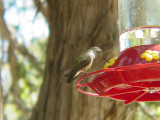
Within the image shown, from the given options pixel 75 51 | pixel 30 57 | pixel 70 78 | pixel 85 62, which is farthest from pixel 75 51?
pixel 30 57

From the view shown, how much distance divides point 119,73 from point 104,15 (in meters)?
2.14

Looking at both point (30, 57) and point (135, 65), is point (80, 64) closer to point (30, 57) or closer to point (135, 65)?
point (135, 65)

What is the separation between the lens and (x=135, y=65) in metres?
2.29

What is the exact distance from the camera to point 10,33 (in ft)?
23.0

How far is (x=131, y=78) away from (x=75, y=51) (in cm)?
211

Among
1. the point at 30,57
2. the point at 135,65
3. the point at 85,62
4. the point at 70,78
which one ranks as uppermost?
the point at 135,65

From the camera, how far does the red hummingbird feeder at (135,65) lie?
2.36m

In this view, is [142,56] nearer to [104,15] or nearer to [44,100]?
[104,15]

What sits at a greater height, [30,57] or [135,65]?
[135,65]

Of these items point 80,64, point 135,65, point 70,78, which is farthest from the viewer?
point 80,64

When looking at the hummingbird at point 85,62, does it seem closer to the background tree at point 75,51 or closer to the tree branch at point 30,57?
the background tree at point 75,51

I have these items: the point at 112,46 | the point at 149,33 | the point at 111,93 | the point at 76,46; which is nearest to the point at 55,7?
the point at 76,46

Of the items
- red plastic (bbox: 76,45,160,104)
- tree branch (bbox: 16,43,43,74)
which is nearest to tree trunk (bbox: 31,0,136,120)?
red plastic (bbox: 76,45,160,104)

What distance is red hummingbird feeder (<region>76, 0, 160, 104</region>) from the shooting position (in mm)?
2355
